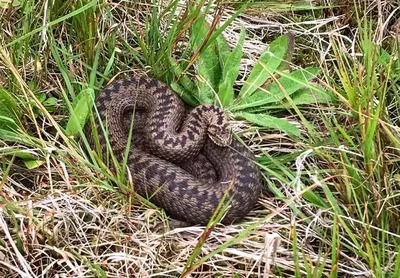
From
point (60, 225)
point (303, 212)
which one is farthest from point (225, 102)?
point (60, 225)

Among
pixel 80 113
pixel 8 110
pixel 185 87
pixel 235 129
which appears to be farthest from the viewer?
pixel 185 87

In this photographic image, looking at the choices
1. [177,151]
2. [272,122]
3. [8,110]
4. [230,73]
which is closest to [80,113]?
[8,110]

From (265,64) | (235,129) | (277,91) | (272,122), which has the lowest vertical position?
(235,129)

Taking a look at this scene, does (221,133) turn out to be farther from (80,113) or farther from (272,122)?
(80,113)

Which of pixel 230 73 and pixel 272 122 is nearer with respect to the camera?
pixel 272 122

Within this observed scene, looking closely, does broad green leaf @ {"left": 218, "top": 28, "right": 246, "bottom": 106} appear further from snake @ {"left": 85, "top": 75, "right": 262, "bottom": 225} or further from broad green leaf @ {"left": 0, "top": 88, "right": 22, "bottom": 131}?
broad green leaf @ {"left": 0, "top": 88, "right": 22, "bottom": 131}

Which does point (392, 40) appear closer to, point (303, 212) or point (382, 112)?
point (382, 112)

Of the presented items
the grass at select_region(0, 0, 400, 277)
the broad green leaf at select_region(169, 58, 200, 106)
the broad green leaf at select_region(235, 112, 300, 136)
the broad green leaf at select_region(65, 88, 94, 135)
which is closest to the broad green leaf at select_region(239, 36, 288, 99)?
the grass at select_region(0, 0, 400, 277)
